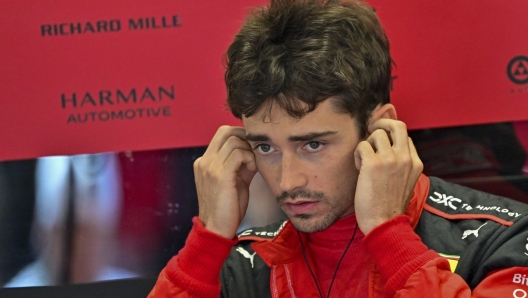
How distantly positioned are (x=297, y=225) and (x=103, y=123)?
657 millimetres

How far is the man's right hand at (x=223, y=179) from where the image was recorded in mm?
1595

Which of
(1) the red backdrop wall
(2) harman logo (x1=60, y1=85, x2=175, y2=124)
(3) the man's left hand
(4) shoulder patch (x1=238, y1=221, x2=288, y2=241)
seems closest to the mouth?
(3) the man's left hand

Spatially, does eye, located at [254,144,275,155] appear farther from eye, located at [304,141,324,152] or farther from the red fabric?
the red fabric

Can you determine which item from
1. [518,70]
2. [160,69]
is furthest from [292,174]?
[518,70]

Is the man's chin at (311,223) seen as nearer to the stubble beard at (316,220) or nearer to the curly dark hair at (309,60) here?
the stubble beard at (316,220)

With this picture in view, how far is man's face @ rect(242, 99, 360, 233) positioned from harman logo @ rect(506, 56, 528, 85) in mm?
Result: 577

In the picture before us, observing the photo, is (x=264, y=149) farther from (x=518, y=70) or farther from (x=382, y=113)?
(x=518, y=70)

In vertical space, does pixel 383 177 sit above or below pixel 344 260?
above

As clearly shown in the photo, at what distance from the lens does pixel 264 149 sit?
1.54 meters

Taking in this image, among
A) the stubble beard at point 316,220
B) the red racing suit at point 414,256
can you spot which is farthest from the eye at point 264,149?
the red racing suit at point 414,256

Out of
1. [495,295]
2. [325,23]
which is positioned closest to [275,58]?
[325,23]

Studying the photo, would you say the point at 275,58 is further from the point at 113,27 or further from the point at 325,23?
the point at 113,27

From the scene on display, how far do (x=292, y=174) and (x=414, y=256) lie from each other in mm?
305

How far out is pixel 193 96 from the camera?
6.11 ft
